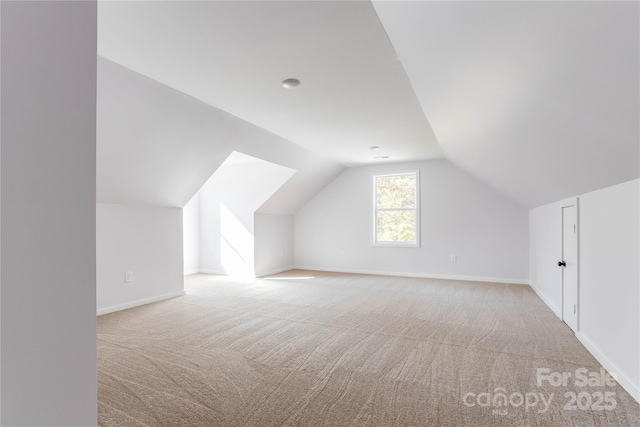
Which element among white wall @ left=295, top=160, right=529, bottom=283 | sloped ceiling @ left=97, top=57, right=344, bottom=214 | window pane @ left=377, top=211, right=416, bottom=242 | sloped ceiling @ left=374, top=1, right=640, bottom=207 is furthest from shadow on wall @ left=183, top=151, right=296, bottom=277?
sloped ceiling @ left=374, top=1, right=640, bottom=207

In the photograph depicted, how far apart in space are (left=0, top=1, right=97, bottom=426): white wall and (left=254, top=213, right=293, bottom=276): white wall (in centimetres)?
601

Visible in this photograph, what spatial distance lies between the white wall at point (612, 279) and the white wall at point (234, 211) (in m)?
4.53

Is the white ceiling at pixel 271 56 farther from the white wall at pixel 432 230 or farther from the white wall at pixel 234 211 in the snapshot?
the white wall at pixel 432 230

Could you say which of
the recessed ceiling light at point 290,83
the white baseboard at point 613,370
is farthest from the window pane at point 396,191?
the recessed ceiling light at point 290,83

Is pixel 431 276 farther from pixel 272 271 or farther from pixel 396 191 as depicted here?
pixel 272 271

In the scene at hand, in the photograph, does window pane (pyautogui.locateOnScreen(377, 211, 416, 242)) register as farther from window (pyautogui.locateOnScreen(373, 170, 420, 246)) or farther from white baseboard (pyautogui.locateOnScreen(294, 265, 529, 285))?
white baseboard (pyautogui.locateOnScreen(294, 265, 529, 285))

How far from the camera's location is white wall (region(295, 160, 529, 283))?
19.7ft

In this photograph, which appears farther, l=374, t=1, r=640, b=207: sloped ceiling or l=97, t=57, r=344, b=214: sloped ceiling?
l=97, t=57, r=344, b=214: sloped ceiling

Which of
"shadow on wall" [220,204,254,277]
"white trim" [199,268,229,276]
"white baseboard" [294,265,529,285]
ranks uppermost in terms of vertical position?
"shadow on wall" [220,204,254,277]

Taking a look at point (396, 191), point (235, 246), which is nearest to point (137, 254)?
point (235, 246)

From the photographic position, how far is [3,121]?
2.05 ft

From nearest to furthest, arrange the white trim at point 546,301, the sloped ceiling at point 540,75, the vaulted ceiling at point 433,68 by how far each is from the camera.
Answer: the sloped ceiling at point 540,75
the vaulted ceiling at point 433,68
the white trim at point 546,301

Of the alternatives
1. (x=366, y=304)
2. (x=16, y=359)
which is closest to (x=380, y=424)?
(x=16, y=359)

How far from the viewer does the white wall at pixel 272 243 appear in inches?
269
